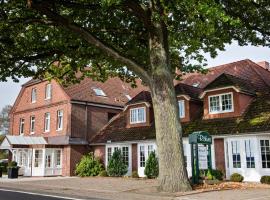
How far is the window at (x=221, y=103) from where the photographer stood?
2338 cm

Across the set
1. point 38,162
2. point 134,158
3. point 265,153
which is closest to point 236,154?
point 265,153

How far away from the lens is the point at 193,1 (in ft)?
40.7

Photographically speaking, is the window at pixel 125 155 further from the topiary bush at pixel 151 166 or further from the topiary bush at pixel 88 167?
the topiary bush at pixel 151 166

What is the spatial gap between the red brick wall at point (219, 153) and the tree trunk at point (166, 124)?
836 centimetres

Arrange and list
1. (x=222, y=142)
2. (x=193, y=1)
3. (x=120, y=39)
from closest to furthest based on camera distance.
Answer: (x=193, y=1)
(x=120, y=39)
(x=222, y=142)

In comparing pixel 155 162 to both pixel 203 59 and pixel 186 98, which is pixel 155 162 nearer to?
pixel 186 98

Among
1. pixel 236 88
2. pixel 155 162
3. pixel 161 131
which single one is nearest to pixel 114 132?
pixel 155 162

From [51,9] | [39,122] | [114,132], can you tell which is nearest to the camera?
[51,9]

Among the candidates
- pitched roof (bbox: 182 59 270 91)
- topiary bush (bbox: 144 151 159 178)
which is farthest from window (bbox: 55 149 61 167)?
pitched roof (bbox: 182 59 270 91)

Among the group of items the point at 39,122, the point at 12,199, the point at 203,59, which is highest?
the point at 203,59

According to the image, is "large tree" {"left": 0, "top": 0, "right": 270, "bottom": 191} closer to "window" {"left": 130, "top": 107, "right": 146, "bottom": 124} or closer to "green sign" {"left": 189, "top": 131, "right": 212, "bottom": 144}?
"green sign" {"left": 189, "top": 131, "right": 212, "bottom": 144}

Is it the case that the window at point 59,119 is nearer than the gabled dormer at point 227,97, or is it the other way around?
the gabled dormer at point 227,97

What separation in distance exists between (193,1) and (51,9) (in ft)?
22.2

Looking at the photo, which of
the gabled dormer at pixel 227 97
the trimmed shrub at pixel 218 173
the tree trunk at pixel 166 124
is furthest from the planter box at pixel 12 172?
the tree trunk at pixel 166 124
